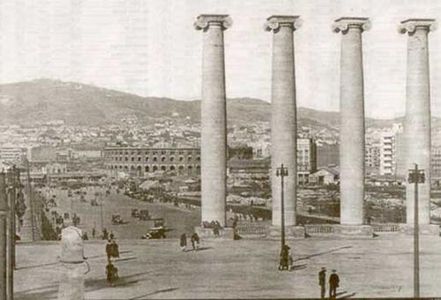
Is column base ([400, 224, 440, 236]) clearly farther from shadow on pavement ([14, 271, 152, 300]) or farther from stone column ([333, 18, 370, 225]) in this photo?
shadow on pavement ([14, 271, 152, 300])

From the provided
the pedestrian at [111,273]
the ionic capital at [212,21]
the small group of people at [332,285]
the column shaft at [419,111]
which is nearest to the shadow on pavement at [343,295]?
the small group of people at [332,285]

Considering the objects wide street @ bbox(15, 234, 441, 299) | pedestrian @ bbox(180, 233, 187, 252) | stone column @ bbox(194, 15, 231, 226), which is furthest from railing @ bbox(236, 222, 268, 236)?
pedestrian @ bbox(180, 233, 187, 252)

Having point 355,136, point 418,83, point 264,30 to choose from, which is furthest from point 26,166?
point 418,83

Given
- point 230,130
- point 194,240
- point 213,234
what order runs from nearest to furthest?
point 194,240, point 213,234, point 230,130

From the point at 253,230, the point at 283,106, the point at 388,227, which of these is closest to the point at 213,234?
the point at 253,230

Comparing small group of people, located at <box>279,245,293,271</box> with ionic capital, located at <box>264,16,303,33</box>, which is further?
ionic capital, located at <box>264,16,303,33</box>

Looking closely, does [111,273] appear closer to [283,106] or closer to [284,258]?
[284,258]
